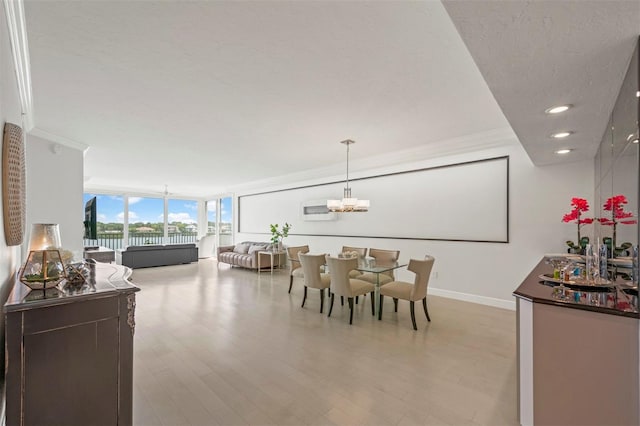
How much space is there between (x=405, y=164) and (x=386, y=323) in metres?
3.13

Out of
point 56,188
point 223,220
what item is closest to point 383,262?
point 56,188

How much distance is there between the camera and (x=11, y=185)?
1.57m

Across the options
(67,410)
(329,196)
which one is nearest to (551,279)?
(67,410)

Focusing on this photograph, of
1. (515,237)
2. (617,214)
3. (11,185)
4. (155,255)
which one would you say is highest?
(11,185)

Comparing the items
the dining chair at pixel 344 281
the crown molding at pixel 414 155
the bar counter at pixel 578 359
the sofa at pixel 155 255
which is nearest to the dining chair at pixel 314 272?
the dining chair at pixel 344 281

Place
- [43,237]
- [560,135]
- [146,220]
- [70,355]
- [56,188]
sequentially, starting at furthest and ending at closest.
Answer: [146,220]
[56,188]
[560,135]
[43,237]
[70,355]

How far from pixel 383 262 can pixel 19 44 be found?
186 inches

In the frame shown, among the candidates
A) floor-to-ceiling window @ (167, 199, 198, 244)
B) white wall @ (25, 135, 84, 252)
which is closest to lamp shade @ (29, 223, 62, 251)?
white wall @ (25, 135, 84, 252)

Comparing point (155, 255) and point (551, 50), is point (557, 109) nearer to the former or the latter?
point (551, 50)

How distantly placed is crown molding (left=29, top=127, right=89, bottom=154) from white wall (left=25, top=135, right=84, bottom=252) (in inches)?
2.4

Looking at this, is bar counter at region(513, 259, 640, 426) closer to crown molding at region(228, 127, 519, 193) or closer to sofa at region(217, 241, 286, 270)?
crown molding at region(228, 127, 519, 193)

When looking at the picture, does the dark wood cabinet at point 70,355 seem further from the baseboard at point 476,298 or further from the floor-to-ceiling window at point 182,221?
the floor-to-ceiling window at point 182,221

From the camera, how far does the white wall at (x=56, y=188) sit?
431 centimetres

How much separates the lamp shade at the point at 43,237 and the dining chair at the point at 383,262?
3580 mm
